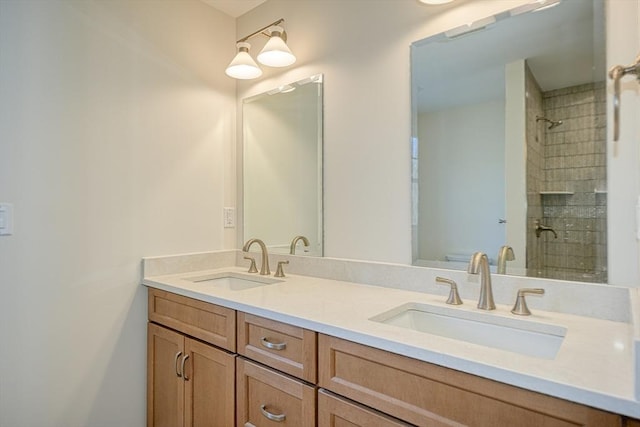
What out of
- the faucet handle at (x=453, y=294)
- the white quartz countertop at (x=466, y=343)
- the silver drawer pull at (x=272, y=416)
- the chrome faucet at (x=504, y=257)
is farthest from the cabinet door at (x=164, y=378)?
the chrome faucet at (x=504, y=257)

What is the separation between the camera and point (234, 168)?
2244mm

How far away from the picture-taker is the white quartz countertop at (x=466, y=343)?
679 millimetres

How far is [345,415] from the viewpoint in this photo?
3.28 ft

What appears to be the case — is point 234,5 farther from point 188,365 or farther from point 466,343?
point 466,343

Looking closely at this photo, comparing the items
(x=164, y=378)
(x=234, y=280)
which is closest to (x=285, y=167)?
(x=234, y=280)

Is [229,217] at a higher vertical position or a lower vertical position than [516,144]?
lower

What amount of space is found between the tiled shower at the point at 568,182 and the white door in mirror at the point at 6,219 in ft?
6.37

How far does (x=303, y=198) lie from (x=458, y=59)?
3.20 feet

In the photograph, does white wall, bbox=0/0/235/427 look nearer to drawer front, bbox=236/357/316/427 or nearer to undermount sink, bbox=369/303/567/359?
drawer front, bbox=236/357/316/427

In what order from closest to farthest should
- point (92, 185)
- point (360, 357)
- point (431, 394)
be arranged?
point (431, 394) → point (360, 357) → point (92, 185)

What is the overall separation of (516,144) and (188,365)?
157cm

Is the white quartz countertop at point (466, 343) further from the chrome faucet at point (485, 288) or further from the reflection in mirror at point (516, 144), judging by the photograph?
the reflection in mirror at point (516, 144)

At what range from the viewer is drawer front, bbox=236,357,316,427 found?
3.58ft

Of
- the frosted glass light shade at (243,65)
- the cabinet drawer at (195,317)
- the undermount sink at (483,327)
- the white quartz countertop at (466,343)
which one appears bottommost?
the cabinet drawer at (195,317)
